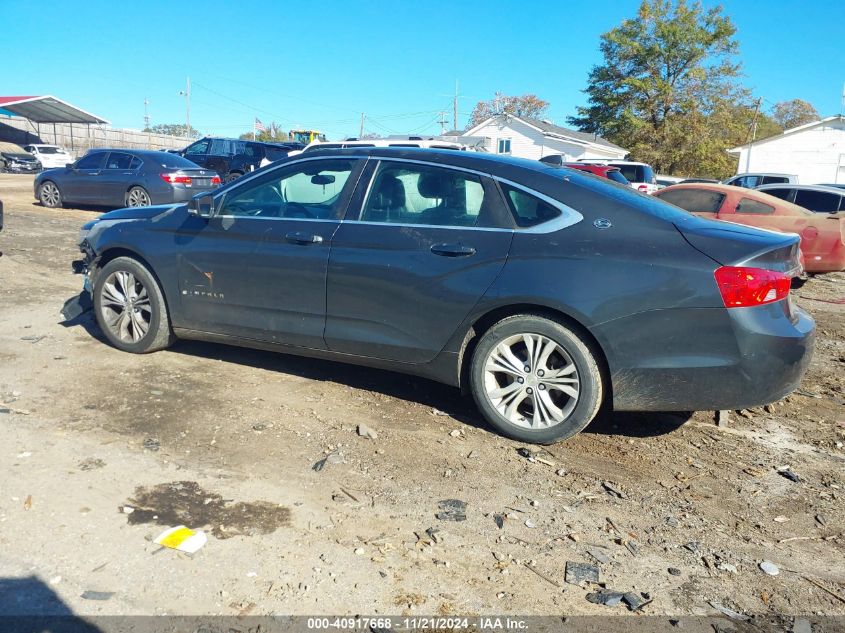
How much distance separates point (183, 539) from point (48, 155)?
41.8m

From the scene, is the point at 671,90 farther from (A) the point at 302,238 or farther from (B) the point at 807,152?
(A) the point at 302,238

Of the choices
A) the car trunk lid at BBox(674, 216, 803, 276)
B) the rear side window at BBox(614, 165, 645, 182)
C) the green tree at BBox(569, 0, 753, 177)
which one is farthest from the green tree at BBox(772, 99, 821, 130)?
the car trunk lid at BBox(674, 216, 803, 276)

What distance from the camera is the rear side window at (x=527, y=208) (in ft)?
13.8

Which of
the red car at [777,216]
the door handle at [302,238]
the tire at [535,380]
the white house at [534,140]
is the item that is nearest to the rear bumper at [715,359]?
the tire at [535,380]

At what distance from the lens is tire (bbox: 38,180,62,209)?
16.0 m

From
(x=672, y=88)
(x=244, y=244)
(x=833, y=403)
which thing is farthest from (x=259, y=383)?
(x=672, y=88)

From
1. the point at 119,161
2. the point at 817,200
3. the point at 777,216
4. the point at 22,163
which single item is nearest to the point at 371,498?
the point at 777,216

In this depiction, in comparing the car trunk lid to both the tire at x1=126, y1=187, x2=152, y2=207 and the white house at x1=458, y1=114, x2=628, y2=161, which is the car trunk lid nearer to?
the tire at x1=126, y1=187, x2=152, y2=207

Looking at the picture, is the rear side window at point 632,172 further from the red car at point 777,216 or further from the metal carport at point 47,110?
the metal carport at point 47,110

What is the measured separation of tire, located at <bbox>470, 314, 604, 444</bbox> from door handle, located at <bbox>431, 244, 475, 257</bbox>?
469 millimetres

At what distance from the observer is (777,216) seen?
36.7 ft

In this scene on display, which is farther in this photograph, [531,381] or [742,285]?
[531,381]

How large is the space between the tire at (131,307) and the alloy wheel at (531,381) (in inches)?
106

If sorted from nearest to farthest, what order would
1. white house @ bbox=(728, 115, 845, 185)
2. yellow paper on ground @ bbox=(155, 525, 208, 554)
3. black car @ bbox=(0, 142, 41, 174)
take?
yellow paper on ground @ bbox=(155, 525, 208, 554)
black car @ bbox=(0, 142, 41, 174)
white house @ bbox=(728, 115, 845, 185)
